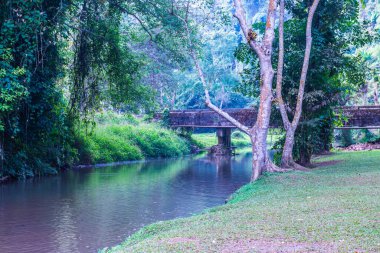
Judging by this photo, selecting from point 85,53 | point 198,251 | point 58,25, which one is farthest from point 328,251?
point 85,53

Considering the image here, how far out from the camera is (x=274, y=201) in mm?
10328

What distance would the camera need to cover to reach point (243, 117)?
32.8 meters

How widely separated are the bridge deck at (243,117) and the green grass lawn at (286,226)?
37.9 feet

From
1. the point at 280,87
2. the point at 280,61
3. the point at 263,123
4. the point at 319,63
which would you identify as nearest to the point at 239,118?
the point at 319,63

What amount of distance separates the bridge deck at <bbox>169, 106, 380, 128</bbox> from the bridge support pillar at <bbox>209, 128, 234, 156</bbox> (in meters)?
2.58

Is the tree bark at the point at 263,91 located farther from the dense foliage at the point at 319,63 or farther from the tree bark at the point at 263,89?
the dense foliage at the point at 319,63

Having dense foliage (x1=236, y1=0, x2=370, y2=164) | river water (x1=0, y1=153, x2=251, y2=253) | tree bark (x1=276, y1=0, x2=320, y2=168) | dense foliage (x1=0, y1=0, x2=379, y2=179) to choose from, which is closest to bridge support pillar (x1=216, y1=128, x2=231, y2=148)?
river water (x1=0, y1=153, x2=251, y2=253)

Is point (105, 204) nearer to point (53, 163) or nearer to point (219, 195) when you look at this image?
point (219, 195)

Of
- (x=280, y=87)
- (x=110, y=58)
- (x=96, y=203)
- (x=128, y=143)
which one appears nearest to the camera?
(x=96, y=203)

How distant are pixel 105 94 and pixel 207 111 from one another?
1620cm

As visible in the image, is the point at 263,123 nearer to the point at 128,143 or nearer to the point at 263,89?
the point at 263,89

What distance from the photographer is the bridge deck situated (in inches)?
1047

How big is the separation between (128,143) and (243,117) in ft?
24.9

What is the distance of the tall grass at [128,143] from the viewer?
28.1m
